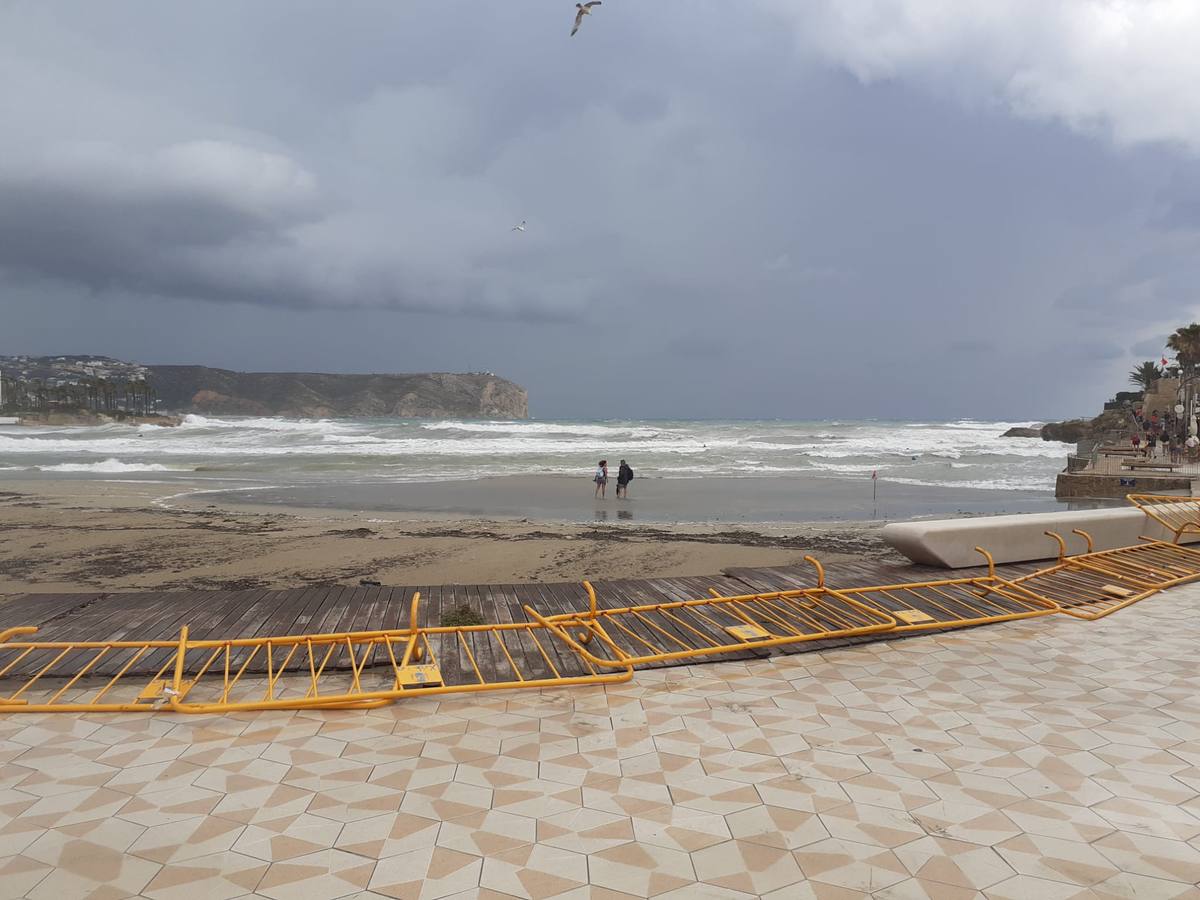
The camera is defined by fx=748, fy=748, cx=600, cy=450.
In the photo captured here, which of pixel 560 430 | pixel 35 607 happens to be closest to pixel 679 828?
pixel 35 607

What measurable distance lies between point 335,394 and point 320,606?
123262 millimetres

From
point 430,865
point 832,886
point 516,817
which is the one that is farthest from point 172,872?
point 832,886

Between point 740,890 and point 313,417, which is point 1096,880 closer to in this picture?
point 740,890

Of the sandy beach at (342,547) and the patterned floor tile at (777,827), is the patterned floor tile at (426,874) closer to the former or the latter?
the patterned floor tile at (777,827)

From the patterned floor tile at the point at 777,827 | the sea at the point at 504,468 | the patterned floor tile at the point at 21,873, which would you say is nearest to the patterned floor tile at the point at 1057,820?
the patterned floor tile at the point at 777,827

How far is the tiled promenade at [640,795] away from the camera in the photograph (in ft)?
9.72

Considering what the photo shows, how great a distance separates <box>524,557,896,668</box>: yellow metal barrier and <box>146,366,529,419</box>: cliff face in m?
115

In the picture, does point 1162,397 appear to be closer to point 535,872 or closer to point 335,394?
point 535,872

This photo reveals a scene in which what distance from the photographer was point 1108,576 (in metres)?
8.55

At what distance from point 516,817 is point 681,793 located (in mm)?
813

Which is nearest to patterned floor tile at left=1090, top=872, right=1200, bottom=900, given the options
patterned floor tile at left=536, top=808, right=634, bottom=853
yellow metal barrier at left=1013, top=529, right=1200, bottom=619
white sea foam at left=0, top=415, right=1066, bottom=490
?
patterned floor tile at left=536, top=808, right=634, bottom=853

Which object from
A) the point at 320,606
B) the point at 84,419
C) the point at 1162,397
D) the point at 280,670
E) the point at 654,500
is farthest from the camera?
the point at 84,419

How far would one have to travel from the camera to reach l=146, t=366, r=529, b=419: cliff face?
117031 millimetres

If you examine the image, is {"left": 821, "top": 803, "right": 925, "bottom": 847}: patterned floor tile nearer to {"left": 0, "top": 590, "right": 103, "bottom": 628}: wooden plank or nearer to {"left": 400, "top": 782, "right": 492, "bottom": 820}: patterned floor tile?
{"left": 400, "top": 782, "right": 492, "bottom": 820}: patterned floor tile
